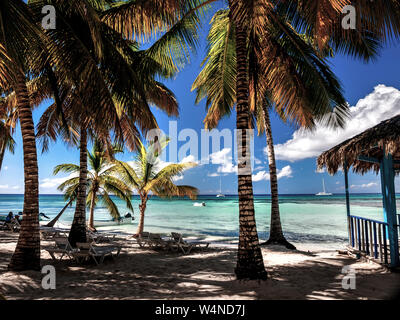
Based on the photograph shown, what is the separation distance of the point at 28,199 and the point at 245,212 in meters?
4.87

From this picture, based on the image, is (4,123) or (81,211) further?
(4,123)

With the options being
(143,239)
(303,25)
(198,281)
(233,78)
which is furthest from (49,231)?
(303,25)

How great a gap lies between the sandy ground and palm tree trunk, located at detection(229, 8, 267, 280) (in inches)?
10.3

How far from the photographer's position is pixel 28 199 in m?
6.00

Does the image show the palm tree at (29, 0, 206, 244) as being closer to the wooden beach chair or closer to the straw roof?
the wooden beach chair

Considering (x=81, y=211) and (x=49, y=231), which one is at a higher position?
(x=81, y=211)

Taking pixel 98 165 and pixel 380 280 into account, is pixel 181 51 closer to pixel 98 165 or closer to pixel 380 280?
pixel 380 280

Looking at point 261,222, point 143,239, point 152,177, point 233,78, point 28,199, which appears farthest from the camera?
point 261,222

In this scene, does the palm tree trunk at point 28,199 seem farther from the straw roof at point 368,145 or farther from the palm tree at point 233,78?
the straw roof at point 368,145

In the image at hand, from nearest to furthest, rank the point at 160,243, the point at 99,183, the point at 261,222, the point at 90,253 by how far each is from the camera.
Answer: the point at 90,253 → the point at 160,243 → the point at 99,183 → the point at 261,222

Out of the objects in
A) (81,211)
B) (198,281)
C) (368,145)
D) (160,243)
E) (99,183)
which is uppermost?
(368,145)

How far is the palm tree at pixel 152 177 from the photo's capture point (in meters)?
13.8

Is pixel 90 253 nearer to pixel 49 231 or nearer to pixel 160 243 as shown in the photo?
pixel 160 243
